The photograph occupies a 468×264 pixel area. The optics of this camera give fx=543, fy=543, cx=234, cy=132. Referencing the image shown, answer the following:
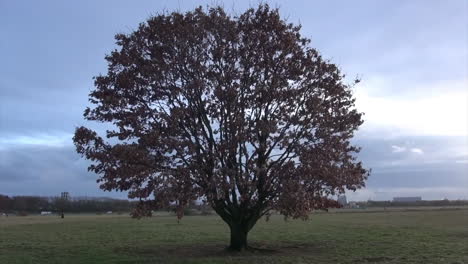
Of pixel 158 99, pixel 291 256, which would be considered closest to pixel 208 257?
pixel 291 256

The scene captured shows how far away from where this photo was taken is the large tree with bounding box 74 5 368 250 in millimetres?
20000

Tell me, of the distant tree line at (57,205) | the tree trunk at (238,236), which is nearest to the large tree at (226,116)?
the tree trunk at (238,236)

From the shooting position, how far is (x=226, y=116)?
21125 millimetres

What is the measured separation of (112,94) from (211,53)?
432 cm

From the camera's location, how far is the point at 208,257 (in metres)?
21.4

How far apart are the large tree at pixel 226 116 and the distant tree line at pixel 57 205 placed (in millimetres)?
136457

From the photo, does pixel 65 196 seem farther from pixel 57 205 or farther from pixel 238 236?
pixel 238 236

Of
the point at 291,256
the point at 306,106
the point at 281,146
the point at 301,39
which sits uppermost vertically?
the point at 301,39

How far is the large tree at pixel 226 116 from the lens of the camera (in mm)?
20000

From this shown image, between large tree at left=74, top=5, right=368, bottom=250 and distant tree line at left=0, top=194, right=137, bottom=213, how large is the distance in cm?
13646

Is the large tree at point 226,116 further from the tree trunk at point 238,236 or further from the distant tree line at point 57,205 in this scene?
the distant tree line at point 57,205

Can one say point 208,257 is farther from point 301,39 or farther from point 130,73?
point 301,39

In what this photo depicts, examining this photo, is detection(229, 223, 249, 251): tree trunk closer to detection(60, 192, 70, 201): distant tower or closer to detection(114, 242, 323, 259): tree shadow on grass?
detection(114, 242, 323, 259): tree shadow on grass

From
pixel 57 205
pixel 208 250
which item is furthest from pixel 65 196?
pixel 208 250
